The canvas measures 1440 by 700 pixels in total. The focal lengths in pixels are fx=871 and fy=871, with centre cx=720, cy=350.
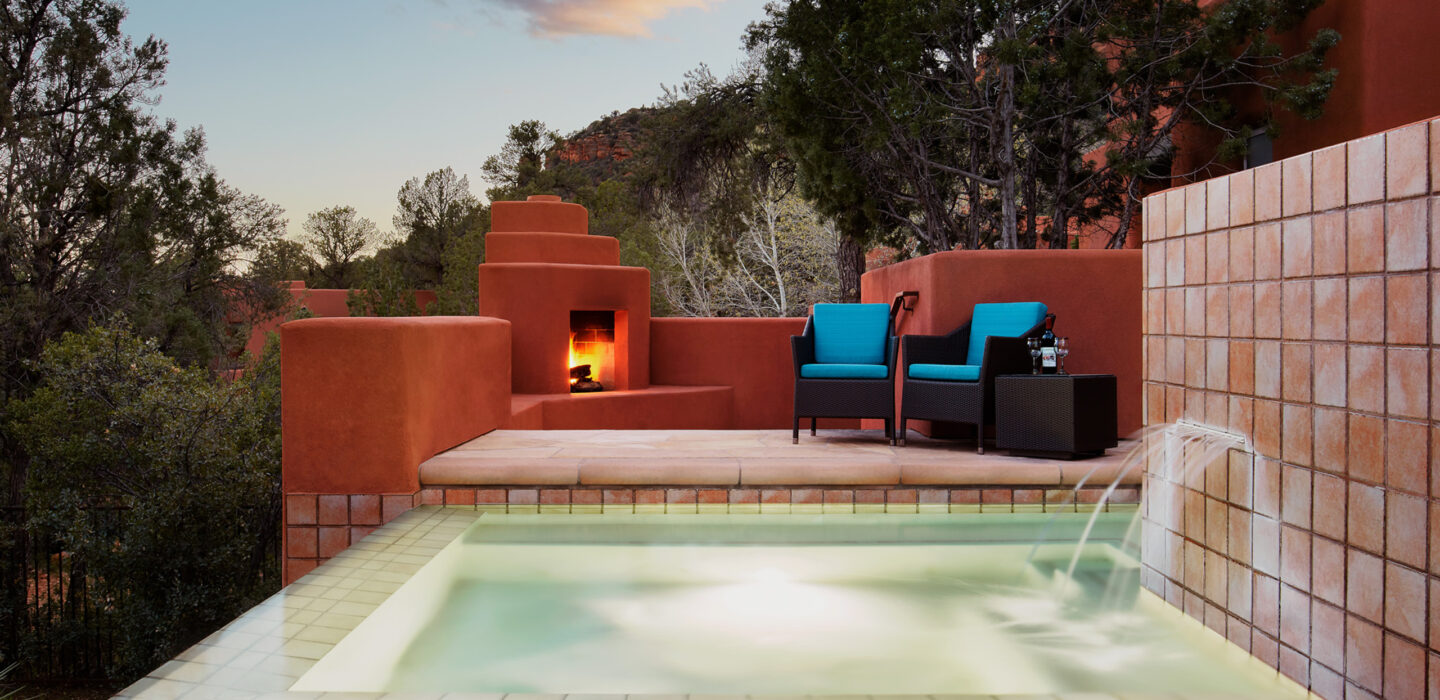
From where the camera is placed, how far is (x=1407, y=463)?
1.76 m

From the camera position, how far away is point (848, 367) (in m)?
5.18

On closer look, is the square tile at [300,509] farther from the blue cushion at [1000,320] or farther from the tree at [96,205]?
the tree at [96,205]

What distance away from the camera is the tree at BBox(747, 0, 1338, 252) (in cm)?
1076

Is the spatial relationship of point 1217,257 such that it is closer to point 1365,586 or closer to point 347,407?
point 1365,586

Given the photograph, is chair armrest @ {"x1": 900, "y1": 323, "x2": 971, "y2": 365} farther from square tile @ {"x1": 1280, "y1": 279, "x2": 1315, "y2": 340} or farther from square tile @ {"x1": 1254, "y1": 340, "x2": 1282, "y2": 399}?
square tile @ {"x1": 1280, "y1": 279, "x2": 1315, "y2": 340}

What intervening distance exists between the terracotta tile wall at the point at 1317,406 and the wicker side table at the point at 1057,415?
173 centimetres

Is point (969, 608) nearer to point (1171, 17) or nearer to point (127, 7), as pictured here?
point (1171, 17)

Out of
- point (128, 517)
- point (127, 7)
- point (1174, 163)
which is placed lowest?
point (128, 517)

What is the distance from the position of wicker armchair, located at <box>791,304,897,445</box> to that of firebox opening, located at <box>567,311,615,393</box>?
4817 millimetres

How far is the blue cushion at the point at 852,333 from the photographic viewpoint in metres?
5.75

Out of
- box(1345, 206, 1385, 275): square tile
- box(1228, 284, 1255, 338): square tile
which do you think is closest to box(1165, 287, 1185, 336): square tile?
box(1228, 284, 1255, 338): square tile

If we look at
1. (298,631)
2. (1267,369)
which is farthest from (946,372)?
(298,631)

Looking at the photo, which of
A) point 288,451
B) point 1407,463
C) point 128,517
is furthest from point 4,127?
point 1407,463

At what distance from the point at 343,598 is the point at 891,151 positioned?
12669 mm
